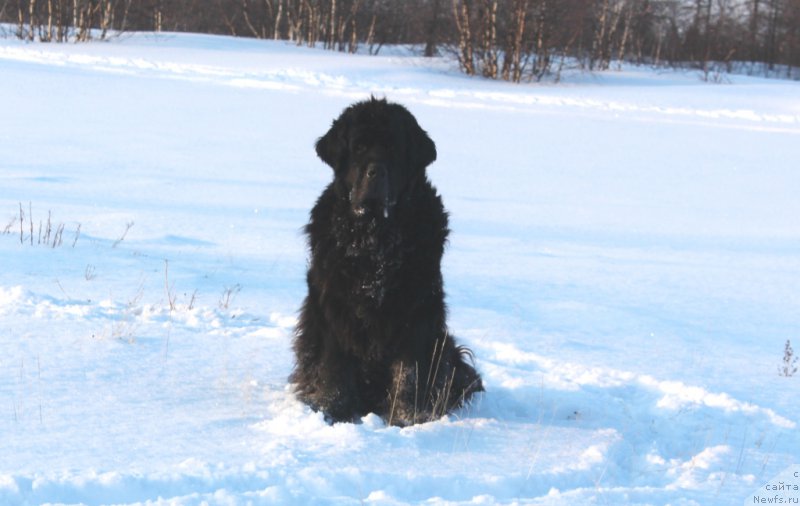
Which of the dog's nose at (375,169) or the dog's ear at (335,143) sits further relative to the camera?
the dog's ear at (335,143)

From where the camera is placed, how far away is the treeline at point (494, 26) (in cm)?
3161

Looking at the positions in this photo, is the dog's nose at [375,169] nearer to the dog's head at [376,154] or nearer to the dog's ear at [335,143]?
the dog's head at [376,154]

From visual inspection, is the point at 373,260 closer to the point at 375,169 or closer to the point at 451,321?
the point at 375,169

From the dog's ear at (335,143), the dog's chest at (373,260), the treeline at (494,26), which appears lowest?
the dog's chest at (373,260)

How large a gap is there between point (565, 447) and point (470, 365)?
3.26ft

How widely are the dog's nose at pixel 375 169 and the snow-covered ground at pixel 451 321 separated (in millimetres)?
1251

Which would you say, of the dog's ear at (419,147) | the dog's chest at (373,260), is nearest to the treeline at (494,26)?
the dog's ear at (419,147)

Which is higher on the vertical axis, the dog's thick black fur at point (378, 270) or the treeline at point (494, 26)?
the treeline at point (494, 26)

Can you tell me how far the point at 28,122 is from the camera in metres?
15.6

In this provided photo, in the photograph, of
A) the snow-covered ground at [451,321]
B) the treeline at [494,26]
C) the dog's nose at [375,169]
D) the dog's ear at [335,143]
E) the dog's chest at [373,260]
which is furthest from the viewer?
the treeline at [494,26]

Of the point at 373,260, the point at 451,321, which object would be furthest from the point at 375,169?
the point at 451,321

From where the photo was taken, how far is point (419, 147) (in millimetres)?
4414

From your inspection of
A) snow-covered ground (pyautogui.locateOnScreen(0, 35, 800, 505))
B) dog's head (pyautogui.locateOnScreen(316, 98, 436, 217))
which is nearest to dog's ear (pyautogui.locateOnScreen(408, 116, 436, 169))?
dog's head (pyautogui.locateOnScreen(316, 98, 436, 217))

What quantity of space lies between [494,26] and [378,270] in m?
28.4
